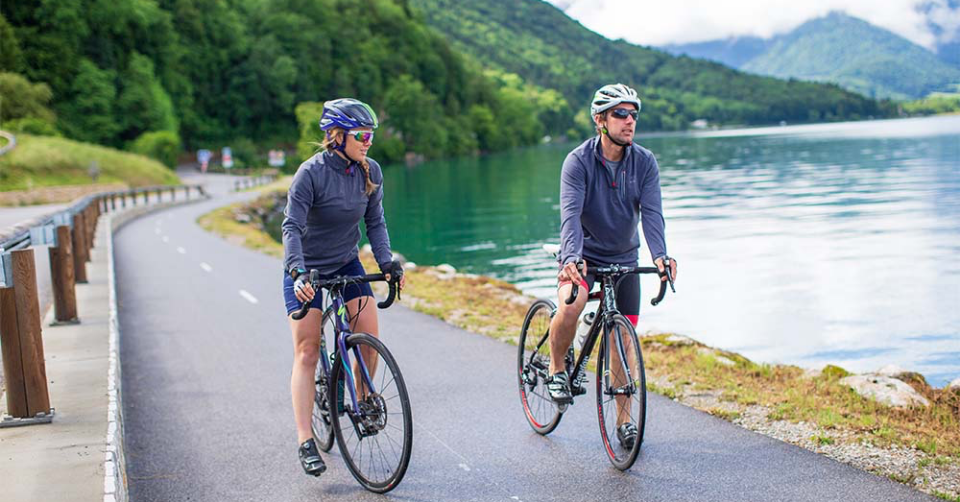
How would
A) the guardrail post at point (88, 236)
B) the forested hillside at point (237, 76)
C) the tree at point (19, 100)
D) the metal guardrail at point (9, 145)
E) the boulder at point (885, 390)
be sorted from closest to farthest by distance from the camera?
the boulder at point (885, 390)
the guardrail post at point (88, 236)
the metal guardrail at point (9, 145)
the tree at point (19, 100)
the forested hillside at point (237, 76)

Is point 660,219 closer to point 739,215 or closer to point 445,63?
point 739,215

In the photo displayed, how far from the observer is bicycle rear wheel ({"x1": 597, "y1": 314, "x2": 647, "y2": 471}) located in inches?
205

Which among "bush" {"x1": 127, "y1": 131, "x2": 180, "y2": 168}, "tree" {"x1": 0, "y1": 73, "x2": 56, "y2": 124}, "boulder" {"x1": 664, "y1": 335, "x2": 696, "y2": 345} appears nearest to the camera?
"boulder" {"x1": 664, "y1": 335, "x2": 696, "y2": 345}

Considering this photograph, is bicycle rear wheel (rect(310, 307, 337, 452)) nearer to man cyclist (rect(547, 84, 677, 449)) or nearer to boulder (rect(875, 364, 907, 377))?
man cyclist (rect(547, 84, 677, 449))

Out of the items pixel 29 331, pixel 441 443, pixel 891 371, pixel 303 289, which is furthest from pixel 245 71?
pixel 303 289

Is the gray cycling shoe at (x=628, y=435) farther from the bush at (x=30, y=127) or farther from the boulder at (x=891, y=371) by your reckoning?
the bush at (x=30, y=127)

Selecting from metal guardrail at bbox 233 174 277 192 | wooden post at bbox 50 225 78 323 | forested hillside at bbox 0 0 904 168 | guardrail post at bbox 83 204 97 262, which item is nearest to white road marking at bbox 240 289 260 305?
guardrail post at bbox 83 204 97 262

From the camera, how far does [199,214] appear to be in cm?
4212

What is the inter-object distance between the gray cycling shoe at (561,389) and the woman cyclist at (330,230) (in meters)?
1.25

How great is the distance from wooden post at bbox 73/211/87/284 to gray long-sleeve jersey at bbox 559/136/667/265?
11221 millimetres

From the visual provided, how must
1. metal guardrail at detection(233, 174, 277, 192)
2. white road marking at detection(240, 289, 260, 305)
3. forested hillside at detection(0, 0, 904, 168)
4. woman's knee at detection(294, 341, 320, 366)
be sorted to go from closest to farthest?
woman's knee at detection(294, 341, 320, 366), white road marking at detection(240, 289, 260, 305), metal guardrail at detection(233, 174, 277, 192), forested hillside at detection(0, 0, 904, 168)

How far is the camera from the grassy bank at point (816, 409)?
5375 mm

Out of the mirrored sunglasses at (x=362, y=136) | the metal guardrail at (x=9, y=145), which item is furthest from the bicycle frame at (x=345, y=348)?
the metal guardrail at (x=9, y=145)

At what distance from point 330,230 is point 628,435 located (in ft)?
6.97
